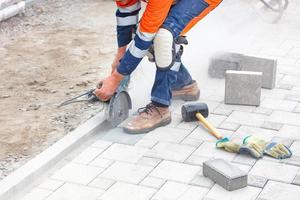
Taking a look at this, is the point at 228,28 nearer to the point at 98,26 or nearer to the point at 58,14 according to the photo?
the point at 98,26

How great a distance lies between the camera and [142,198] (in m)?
4.71

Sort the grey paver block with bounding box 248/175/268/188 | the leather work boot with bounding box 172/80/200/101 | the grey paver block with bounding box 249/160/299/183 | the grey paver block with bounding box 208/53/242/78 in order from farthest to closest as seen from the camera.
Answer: the grey paver block with bounding box 208/53/242/78 → the leather work boot with bounding box 172/80/200/101 → the grey paver block with bounding box 249/160/299/183 → the grey paver block with bounding box 248/175/268/188

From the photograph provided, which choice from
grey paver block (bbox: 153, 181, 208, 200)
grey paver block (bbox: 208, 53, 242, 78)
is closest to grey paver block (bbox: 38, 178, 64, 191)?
grey paver block (bbox: 153, 181, 208, 200)

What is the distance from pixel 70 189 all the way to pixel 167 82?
1.48 meters

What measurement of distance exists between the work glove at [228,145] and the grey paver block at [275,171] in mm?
220

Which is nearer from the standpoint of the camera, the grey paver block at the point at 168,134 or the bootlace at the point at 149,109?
the grey paver block at the point at 168,134

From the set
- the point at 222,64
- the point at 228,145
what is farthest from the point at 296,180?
the point at 222,64

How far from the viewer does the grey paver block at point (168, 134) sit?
5.64 m

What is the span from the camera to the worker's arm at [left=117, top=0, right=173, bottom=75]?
17.5 feet

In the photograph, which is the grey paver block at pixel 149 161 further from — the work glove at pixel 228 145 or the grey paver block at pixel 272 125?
the grey paver block at pixel 272 125

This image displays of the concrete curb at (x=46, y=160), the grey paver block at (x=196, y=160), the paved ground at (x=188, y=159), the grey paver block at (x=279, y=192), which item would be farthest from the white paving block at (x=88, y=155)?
the grey paver block at (x=279, y=192)

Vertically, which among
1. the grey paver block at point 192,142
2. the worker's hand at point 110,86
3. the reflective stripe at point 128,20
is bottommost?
the grey paver block at point 192,142

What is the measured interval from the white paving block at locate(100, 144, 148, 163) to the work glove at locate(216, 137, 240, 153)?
62 cm

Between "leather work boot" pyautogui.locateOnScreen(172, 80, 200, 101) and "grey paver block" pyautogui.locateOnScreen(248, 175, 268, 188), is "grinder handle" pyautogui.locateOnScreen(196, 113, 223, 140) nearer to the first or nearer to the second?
"leather work boot" pyautogui.locateOnScreen(172, 80, 200, 101)
